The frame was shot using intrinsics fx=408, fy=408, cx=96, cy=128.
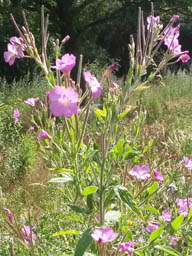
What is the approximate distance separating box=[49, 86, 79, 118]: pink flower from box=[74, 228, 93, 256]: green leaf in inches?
18.5

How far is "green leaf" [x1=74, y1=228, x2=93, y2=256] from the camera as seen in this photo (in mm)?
1328

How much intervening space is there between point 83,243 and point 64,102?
0.51m

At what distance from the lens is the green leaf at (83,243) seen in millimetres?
1328

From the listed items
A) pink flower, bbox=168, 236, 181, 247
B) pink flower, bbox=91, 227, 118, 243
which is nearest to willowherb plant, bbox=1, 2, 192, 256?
pink flower, bbox=91, 227, 118, 243

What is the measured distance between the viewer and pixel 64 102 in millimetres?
1134

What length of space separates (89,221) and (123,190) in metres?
0.32

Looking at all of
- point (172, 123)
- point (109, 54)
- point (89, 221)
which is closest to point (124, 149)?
point (89, 221)

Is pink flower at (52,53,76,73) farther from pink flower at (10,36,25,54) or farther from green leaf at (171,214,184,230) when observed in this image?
green leaf at (171,214,184,230)

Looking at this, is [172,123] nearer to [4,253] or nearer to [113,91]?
[4,253]

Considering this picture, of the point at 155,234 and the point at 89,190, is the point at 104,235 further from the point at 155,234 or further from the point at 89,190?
the point at 155,234

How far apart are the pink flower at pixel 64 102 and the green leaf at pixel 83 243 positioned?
47 centimetres

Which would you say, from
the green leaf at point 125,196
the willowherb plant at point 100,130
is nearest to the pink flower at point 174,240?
the willowherb plant at point 100,130

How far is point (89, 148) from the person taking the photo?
4.88 feet

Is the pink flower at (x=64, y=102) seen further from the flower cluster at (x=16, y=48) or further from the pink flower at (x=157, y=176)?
the pink flower at (x=157, y=176)
